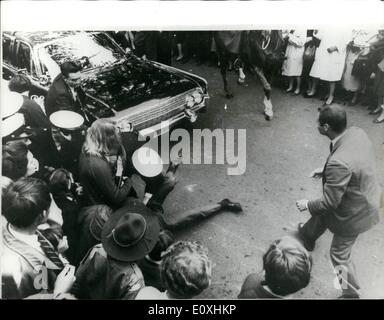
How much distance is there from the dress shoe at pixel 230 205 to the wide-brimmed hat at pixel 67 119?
1.99m

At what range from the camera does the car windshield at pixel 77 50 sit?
5.09m

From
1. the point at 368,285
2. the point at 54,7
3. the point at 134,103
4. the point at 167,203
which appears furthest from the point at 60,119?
the point at 368,285

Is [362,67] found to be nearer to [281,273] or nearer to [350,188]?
[350,188]

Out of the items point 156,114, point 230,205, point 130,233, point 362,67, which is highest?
point 362,67

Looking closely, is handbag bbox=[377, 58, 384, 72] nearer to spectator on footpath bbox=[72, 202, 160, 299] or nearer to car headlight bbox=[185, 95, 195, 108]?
car headlight bbox=[185, 95, 195, 108]

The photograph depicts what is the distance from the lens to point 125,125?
507 centimetres

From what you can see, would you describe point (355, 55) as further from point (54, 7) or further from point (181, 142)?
point (54, 7)

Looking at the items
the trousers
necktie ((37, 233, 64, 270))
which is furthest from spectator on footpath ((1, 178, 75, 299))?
the trousers

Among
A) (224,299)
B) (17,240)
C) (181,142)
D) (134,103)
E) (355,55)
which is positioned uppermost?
(355,55)

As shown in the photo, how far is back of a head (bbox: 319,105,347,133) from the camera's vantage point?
4.98 meters

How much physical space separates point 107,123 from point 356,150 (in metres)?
3.01

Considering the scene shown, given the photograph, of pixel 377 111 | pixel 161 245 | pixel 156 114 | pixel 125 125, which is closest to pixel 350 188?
pixel 377 111

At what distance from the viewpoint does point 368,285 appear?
197 inches

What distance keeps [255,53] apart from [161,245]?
2.62 m
